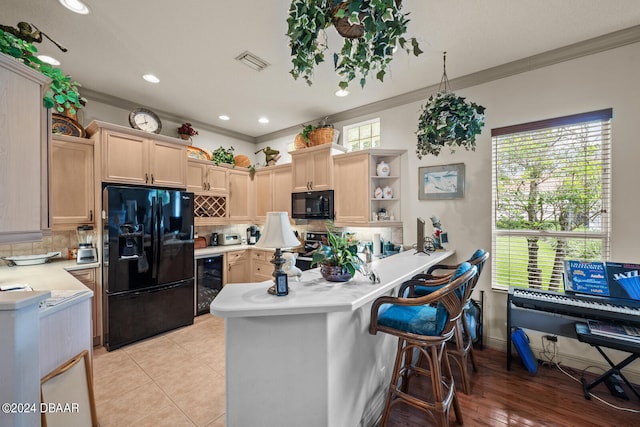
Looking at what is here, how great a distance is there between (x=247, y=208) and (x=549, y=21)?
175 inches

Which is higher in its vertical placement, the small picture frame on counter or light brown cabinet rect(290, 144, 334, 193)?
light brown cabinet rect(290, 144, 334, 193)

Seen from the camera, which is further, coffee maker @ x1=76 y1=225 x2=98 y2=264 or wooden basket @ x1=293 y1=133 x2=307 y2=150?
wooden basket @ x1=293 y1=133 x2=307 y2=150

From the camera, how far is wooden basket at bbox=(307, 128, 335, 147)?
12.4 feet

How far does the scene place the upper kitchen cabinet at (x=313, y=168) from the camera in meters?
3.75

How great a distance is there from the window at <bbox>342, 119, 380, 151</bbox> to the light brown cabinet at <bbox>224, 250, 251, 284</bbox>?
2497mm

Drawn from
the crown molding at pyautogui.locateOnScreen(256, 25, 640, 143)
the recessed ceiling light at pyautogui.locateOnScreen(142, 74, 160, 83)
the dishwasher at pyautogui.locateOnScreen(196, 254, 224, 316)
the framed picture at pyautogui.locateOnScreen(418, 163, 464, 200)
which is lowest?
the dishwasher at pyautogui.locateOnScreen(196, 254, 224, 316)

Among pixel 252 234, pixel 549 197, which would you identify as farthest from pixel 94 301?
pixel 549 197

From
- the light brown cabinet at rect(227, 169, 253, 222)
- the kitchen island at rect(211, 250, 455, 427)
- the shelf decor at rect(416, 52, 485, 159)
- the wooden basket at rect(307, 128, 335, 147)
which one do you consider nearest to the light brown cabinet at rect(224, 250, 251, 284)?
the light brown cabinet at rect(227, 169, 253, 222)

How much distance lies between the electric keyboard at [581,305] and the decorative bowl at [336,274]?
1784mm

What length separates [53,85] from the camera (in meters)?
1.41

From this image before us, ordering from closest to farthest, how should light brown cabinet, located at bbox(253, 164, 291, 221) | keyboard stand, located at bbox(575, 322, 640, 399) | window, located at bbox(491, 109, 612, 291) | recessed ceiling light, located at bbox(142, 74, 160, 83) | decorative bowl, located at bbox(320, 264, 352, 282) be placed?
decorative bowl, located at bbox(320, 264, 352, 282) < keyboard stand, located at bbox(575, 322, 640, 399) < window, located at bbox(491, 109, 612, 291) < recessed ceiling light, located at bbox(142, 74, 160, 83) < light brown cabinet, located at bbox(253, 164, 291, 221)

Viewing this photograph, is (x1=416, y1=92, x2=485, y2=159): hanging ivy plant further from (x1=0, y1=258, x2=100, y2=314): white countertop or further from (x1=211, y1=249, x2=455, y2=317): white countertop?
(x1=0, y1=258, x2=100, y2=314): white countertop

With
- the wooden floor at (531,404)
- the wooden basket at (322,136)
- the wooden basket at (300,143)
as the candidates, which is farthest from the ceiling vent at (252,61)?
the wooden floor at (531,404)

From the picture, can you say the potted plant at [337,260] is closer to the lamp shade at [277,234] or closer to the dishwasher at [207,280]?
the lamp shade at [277,234]
